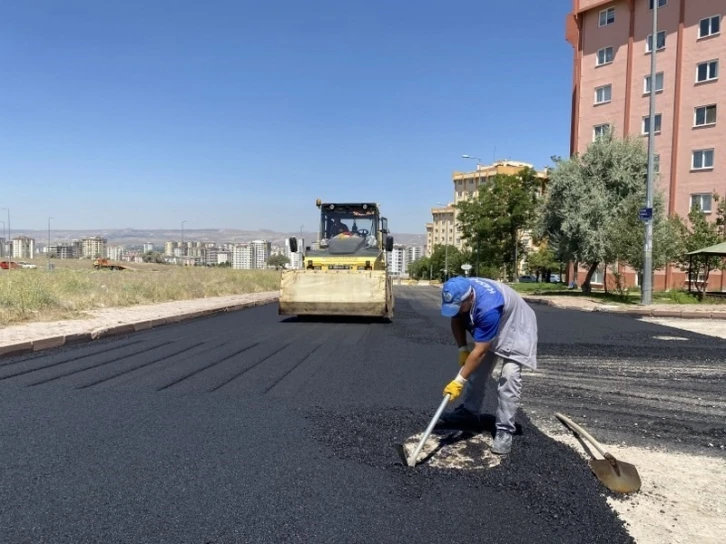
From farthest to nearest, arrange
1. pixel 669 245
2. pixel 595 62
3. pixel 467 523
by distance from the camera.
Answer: pixel 595 62 → pixel 669 245 → pixel 467 523

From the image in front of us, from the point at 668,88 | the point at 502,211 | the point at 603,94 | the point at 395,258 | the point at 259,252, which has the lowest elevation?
the point at 395,258

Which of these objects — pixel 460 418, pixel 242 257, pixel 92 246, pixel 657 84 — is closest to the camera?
pixel 460 418

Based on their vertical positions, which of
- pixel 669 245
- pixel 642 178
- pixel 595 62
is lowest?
pixel 669 245

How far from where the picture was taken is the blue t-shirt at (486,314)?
4289 mm

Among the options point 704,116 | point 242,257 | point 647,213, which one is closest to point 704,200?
point 704,116

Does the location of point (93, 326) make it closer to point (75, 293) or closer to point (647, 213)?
point (75, 293)

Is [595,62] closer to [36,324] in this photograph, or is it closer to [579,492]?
[36,324]

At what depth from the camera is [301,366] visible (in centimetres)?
788

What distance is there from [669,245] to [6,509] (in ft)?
75.4

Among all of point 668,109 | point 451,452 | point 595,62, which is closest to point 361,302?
point 451,452

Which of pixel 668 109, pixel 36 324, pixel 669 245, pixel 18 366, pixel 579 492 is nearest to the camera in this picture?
pixel 579 492

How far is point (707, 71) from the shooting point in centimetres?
3344

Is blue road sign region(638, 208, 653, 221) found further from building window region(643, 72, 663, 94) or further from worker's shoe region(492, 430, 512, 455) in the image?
building window region(643, 72, 663, 94)

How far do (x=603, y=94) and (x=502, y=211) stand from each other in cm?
1115
